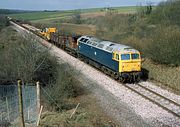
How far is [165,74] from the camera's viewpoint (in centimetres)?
2922

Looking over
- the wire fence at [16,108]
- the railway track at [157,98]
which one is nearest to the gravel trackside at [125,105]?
the railway track at [157,98]

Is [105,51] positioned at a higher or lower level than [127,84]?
higher

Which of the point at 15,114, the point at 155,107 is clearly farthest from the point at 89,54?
the point at 15,114

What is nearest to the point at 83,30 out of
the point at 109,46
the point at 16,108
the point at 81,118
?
the point at 109,46

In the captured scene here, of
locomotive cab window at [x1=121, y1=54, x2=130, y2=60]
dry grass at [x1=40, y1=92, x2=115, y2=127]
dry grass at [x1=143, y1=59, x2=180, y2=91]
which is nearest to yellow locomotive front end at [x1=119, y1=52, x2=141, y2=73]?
locomotive cab window at [x1=121, y1=54, x2=130, y2=60]

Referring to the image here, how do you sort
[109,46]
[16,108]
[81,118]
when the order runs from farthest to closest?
1. [109,46]
2. [16,108]
3. [81,118]

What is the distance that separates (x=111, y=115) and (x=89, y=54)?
1591cm

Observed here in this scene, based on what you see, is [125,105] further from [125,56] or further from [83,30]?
[83,30]

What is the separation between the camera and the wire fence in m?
16.6

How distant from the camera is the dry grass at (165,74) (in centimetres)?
2659

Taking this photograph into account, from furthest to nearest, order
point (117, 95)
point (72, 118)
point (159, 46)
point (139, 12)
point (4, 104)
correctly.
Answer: point (139, 12), point (159, 46), point (117, 95), point (4, 104), point (72, 118)

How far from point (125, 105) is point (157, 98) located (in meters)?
2.72

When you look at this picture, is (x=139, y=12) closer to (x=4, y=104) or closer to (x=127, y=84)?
(x=127, y=84)

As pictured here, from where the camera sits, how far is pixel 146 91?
24.5 meters
